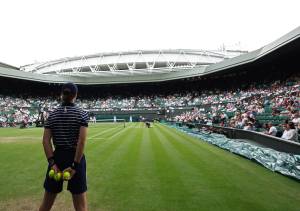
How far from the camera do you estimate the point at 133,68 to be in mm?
66125

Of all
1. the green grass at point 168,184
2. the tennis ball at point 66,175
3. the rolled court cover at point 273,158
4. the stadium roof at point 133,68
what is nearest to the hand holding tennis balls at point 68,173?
the tennis ball at point 66,175

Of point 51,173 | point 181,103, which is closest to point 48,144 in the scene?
point 51,173

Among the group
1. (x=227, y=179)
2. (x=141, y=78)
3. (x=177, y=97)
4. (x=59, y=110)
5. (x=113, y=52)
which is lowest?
(x=227, y=179)

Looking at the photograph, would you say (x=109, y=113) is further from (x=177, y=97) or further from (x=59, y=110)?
(x=59, y=110)

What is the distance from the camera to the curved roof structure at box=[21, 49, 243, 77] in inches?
2557

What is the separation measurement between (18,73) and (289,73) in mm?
43757

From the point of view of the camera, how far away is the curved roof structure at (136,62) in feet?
213

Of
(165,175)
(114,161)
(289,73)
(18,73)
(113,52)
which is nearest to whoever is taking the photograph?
(165,175)

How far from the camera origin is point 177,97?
198 ft

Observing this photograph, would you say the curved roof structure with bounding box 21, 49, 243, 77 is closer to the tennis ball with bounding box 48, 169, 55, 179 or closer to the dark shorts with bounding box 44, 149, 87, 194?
the dark shorts with bounding box 44, 149, 87, 194

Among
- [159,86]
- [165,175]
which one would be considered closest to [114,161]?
[165,175]

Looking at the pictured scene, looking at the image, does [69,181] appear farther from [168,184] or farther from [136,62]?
[136,62]

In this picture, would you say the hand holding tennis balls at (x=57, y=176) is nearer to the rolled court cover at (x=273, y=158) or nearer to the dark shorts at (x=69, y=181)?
the dark shorts at (x=69, y=181)

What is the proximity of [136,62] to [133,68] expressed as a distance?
292 centimetres
